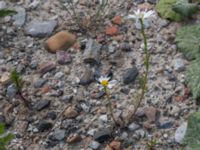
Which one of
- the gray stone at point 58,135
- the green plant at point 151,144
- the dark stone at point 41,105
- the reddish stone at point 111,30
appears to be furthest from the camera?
the reddish stone at point 111,30

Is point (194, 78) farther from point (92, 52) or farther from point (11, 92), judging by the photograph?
point (11, 92)

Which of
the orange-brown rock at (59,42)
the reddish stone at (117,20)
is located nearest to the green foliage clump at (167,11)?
the reddish stone at (117,20)

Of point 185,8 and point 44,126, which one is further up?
point 185,8

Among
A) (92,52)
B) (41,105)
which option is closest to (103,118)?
(41,105)

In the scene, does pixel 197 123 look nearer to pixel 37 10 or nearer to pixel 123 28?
pixel 123 28

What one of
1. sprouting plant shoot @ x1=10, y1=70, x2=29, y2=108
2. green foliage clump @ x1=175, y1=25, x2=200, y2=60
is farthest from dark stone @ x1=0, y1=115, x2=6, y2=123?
green foliage clump @ x1=175, y1=25, x2=200, y2=60

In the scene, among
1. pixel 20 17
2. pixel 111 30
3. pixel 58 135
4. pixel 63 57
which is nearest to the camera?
pixel 58 135

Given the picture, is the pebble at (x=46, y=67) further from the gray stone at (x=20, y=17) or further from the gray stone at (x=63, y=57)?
the gray stone at (x=20, y=17)
